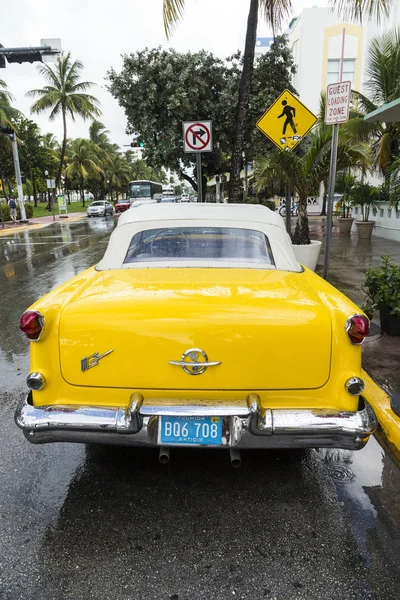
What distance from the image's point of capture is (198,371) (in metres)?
2.31

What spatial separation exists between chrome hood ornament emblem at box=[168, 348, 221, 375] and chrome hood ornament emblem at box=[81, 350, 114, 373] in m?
0.39

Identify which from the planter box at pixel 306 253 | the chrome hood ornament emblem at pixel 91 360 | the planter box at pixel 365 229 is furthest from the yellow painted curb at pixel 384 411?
the planter box at pixel 365 229

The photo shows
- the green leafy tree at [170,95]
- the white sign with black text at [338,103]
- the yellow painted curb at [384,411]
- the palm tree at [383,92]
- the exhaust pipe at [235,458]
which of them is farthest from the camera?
the green leafy tree at [170,95]

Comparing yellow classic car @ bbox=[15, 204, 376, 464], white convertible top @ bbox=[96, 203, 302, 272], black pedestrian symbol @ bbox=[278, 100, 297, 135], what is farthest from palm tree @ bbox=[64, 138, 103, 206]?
yellow classic car @ bbox=[15, 204, 376, 464]

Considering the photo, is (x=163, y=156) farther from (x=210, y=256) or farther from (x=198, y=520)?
(x=198, y=520)

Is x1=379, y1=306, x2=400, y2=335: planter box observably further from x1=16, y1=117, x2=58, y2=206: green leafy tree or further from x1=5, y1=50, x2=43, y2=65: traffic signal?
x1=16, y1=117, x2=58, y2=206: green leafy tree

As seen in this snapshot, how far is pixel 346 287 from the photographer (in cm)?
743

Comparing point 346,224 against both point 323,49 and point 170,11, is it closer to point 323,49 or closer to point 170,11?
point 170,11

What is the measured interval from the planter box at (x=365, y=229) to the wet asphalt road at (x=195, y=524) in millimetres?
12308

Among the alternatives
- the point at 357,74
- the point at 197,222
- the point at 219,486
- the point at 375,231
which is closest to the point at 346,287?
the point at 197,222

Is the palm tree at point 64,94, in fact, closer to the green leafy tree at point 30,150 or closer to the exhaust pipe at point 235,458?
the green leafy tree at point 30,150

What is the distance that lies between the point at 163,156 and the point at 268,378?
1792 centimetres

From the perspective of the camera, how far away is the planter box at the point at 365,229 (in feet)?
46.5

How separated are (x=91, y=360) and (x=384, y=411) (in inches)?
91.5
